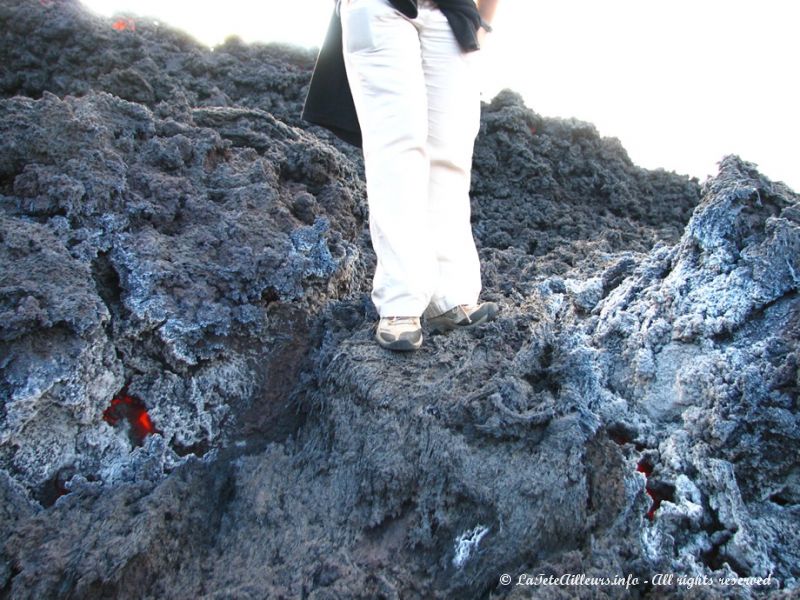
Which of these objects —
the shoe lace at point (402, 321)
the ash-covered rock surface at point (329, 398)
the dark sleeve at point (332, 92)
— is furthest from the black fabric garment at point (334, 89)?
the shoe lace at point (402, 321)

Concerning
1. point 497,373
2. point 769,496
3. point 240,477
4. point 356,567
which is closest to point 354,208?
point 497,373

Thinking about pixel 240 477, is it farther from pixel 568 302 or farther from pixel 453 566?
pixel 568 302

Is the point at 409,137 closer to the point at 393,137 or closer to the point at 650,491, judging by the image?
the point at 393,137

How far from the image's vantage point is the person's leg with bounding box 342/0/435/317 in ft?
7.47

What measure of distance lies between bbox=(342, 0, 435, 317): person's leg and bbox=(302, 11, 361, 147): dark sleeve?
222 mm

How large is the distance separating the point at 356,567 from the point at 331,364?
2.57ft

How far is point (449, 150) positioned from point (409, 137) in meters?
0.27

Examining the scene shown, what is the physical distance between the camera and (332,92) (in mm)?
2602

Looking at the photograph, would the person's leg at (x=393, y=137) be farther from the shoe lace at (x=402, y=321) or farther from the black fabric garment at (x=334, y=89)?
the black fabric garment at (x=334, y=89)

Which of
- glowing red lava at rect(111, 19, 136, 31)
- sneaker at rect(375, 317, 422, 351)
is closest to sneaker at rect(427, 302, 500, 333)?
sneaker at rect(375, 317, 422, 351)

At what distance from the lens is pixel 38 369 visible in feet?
6.58

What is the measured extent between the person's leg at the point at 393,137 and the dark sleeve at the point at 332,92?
0.73 feet

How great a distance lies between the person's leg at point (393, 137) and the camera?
7.47ft
